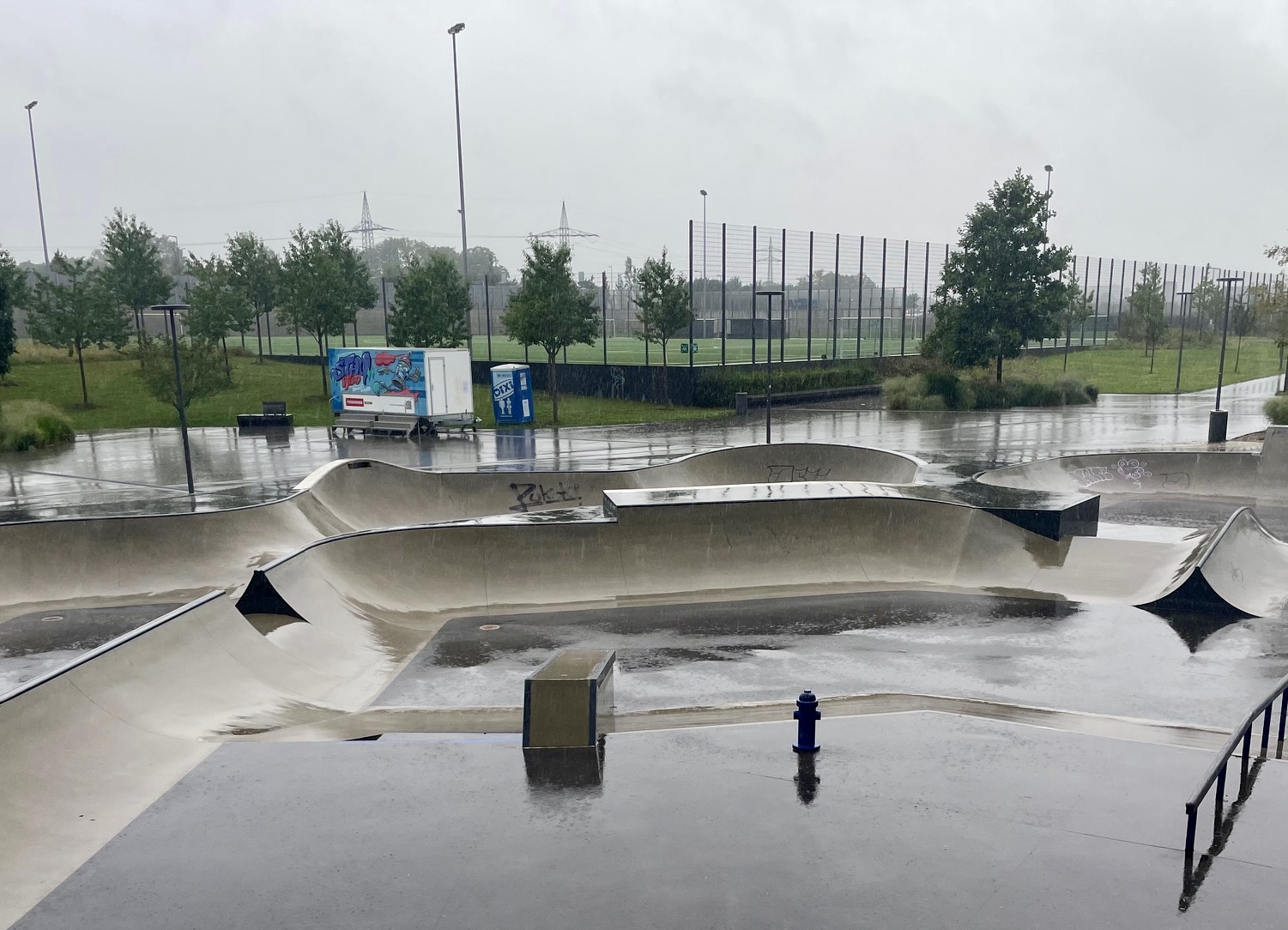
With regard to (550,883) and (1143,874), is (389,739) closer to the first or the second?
(550,883)

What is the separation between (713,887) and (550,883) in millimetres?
966

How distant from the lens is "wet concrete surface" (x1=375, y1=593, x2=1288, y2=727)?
10047mm

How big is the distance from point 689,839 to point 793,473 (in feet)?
56.4

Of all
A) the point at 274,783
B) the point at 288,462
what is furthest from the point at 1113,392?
the point at 274,783

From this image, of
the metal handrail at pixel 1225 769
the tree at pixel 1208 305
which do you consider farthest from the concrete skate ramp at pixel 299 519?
the tree at pixel 1208 305

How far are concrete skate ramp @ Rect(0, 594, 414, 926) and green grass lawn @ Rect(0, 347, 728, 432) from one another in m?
23.3

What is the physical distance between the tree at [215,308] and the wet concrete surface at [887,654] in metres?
32.5

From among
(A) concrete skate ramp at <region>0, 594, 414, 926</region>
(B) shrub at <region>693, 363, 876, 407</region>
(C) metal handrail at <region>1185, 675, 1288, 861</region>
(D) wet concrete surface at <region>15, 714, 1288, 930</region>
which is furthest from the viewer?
(B) shrub at <region>693, 363, 876, 407</region>

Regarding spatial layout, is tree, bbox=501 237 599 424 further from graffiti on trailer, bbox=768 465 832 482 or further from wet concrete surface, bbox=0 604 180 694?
wet concrete surface, bbox=0 604 180 694

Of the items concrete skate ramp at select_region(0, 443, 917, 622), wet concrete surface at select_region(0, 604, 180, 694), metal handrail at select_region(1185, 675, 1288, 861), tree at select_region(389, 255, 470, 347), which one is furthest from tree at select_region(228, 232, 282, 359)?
metal handrail at select_region(1185, 675, 1288, 861)

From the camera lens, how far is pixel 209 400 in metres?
39.6

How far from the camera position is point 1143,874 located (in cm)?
552

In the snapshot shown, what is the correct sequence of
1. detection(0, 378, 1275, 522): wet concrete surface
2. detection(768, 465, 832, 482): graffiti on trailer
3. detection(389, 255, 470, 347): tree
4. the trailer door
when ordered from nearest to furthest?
detection(0, 378, 1275, 522): wet concrete surface < detection(768, 465, 832, 482): graffiti on trailer < the trailer door < detection(389, 255, 470, 347): tree

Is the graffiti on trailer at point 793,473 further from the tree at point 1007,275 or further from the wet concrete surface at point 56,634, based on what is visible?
the tree at point 1007,275
